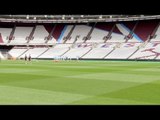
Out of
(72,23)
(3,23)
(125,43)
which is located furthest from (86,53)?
(3,23)

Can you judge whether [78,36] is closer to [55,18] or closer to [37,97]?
[55,18]

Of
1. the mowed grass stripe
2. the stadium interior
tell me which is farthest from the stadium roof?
the mowed grass stripe

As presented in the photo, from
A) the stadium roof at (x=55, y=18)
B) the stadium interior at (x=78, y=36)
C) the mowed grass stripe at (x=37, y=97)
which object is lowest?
the mowed grass stripe at (x=37, y=97)

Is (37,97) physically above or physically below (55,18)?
below

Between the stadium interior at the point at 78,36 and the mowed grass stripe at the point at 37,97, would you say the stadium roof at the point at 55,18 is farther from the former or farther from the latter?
the mowed grass stripe at the point at 37,97

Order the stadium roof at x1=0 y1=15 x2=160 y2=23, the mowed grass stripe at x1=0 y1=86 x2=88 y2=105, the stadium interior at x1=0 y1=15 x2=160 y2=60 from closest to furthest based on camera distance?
the mowed grass stripe at x1=0 y1=86 x2=88 y2=105
the stadium interior at x1=0 y1=15 x2=160 y2=60
the stadium roof at x1=0 y1=15 x2=160 y2=23

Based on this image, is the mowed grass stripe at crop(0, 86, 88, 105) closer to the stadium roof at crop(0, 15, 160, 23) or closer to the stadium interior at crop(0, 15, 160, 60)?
the stadium interior at crop(0, 15, 160, 60)

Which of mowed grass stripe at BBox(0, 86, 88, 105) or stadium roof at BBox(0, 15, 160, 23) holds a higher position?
stadium roof at BBox(0, 15, 160, 23)

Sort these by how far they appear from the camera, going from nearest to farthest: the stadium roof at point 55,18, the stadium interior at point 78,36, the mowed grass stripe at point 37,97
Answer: the mowed grass stripe at point 37,97 → the stadium interior at point 78,36 → the stadium roof at point 55,18

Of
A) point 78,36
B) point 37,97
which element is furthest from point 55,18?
point 37,97

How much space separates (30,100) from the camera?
9.29m

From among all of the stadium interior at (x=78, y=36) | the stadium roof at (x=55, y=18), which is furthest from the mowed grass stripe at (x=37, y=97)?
the stadium roof at (x=55, y=18)

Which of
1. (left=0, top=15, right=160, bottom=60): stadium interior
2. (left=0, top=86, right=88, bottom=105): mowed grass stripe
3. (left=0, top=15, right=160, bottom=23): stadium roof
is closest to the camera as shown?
(left=0, top=86, right=88, bottom=105): mowed grass stripe
